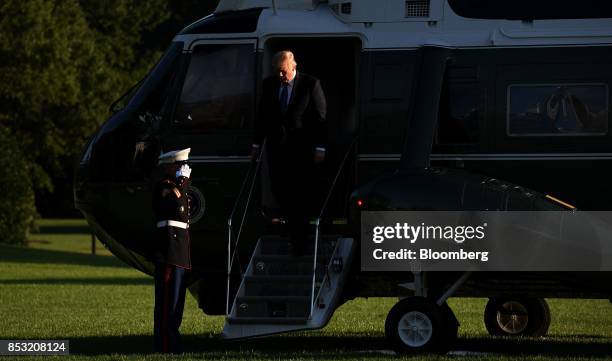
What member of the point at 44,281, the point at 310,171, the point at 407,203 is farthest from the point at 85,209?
the point at 44,281

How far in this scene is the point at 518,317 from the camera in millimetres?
15703

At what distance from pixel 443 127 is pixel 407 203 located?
1.27m

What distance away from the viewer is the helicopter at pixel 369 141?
12.6 meters

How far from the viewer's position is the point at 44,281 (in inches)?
1099

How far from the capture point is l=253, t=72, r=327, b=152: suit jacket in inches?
517

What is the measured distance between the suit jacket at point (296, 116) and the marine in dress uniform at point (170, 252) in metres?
0.86

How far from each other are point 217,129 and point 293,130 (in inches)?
38.9

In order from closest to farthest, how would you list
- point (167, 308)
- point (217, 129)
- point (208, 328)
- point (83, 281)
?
point (167, 308), point (217, 129), point (208, 328), point (83, 281)

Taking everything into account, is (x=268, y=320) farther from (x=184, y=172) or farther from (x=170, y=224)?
(x=184, y=172)

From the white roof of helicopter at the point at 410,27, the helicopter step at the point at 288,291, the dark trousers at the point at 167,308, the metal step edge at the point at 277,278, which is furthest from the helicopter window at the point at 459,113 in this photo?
the dark trousers at the point at 167,308

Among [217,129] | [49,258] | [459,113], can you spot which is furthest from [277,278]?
[49,258]

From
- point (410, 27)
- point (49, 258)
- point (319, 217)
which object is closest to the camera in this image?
point (319, 217)

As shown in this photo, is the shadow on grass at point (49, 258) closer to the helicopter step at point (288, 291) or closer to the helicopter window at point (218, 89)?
the helicopter window at point (218, 89)

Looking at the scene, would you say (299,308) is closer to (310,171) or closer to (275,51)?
(310,171)
